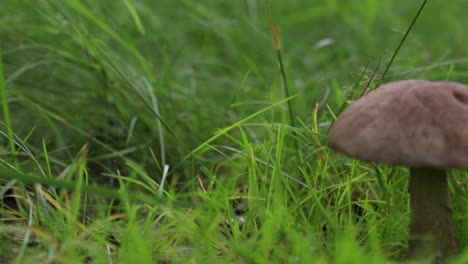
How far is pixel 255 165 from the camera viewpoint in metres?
1.71

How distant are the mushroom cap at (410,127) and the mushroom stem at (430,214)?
0.20 m

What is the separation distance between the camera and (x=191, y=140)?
2303mm

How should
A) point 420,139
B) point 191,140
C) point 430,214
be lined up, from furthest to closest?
1. point 191,140
2. point 430,214
3. point 420,139

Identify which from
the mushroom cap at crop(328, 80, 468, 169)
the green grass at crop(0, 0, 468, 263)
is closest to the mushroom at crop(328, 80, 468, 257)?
the mushroom cap at crop(328, 80, 468, 169)

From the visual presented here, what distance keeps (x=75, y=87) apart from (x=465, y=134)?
5.59ft

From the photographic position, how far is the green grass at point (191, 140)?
1.40m

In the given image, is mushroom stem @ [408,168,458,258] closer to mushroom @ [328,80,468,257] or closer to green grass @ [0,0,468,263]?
mushroom @ [328,80,468,257]

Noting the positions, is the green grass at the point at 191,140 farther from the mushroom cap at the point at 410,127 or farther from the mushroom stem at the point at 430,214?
the mushroom cap at the point at 410,127

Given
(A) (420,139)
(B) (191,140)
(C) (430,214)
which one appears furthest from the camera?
(B) (191,140)

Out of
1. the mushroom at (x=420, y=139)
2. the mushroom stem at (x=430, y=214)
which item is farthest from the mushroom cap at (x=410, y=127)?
the mushroom stem at (x=430, y=214)

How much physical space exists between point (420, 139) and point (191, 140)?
1.28 meters

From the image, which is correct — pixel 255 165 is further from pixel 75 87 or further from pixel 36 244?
pixel 75 87

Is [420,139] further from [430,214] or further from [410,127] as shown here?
[430,214]

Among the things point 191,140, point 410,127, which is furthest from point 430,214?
point 191,140
